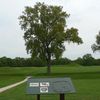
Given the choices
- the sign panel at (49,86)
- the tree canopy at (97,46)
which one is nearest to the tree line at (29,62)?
the tree canopy at (97,46)

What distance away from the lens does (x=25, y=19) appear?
73.8 m

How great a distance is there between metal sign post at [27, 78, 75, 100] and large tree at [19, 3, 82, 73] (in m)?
57.2

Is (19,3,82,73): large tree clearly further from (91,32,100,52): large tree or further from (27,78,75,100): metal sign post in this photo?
(27,78,75,100): metal sign post

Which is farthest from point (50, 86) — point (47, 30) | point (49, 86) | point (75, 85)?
point (47, 30)

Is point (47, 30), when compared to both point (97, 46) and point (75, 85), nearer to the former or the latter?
point (97, 46)

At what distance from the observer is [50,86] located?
1534cm

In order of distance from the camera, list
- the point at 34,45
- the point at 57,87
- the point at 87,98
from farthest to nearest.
A: the point at 34,45 → the point at 87,98 → the point at 57,87

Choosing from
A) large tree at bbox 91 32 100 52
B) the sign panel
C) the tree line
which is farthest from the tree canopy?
the sign panel

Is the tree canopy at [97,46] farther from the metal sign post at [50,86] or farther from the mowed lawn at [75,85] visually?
the metal sign post at [50,86]

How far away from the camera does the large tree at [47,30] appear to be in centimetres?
7331

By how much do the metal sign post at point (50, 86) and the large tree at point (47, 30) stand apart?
188 ft

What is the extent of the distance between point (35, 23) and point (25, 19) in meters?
1.84

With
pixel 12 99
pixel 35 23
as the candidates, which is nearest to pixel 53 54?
pixel 35 23

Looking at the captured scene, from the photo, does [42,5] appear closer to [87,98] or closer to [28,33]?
[28,33]
